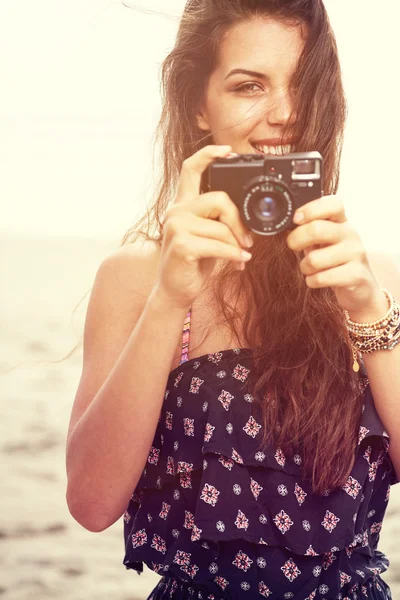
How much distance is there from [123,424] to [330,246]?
1.64 ft

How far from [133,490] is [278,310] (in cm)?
49

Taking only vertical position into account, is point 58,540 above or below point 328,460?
below

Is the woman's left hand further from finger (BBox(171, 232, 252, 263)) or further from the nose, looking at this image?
the nose

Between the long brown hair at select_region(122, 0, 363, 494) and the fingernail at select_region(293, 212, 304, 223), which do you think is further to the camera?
the long brown hair at select_region(122, 0, 363, 494)

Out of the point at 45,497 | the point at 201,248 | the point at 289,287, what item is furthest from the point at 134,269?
the point at 45,497

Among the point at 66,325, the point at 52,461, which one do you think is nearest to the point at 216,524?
the point at 52,461

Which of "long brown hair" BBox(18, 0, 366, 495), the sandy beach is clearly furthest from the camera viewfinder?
the sandy beach

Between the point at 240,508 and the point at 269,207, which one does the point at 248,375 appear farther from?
the point at 269,207

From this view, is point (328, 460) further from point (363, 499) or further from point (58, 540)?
point (58, 540)

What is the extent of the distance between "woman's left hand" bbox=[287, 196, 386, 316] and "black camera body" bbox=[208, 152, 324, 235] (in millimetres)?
22

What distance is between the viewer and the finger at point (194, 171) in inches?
60.0

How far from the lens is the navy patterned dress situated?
1.67 meters

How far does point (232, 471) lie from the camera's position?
171 cm

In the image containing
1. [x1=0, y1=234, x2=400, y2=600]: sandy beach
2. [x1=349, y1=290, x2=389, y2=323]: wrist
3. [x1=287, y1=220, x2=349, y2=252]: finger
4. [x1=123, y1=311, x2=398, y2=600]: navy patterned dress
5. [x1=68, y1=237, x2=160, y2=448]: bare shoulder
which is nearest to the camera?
[x1=287, y1=220, x2=349, y2=252]: finger
